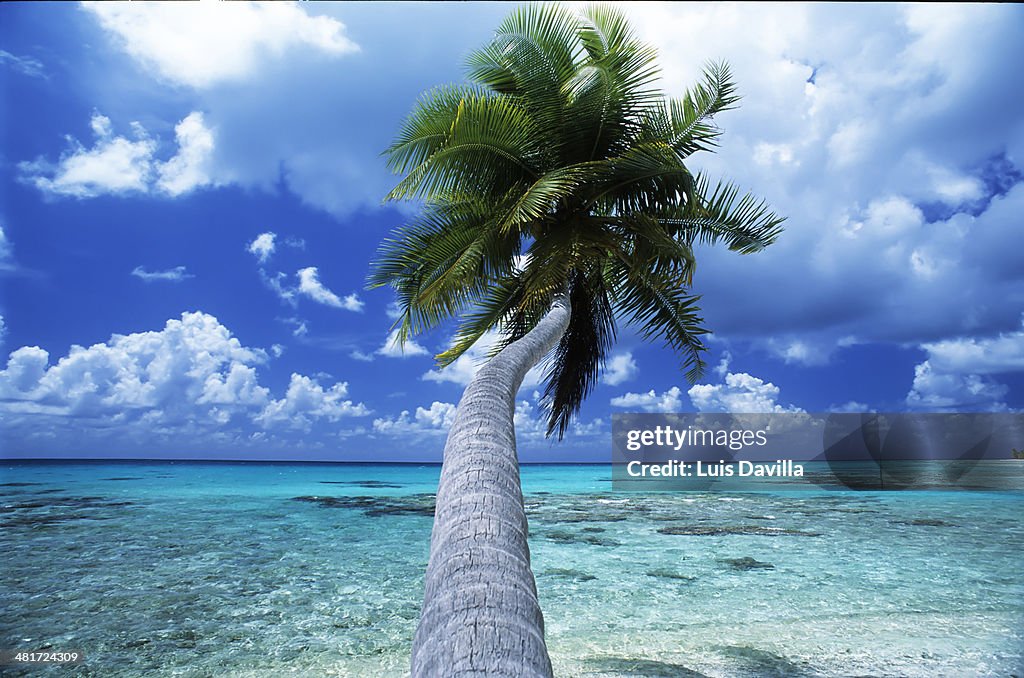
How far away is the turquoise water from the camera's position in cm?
589

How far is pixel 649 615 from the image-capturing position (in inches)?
295

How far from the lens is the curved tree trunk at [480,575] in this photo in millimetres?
1142

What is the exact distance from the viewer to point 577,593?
8.49 metres

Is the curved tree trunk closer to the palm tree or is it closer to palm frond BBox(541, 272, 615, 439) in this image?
the palm tree

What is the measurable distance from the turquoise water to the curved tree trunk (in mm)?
4287

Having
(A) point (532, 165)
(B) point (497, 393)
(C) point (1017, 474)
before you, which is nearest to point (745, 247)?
(A) point (532, 165)

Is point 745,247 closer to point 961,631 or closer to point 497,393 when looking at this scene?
point 961,631

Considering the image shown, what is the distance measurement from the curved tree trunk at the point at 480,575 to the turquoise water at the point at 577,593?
169 inches

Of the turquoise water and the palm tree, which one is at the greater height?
the palm tree

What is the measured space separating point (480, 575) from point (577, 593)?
7.84 metres

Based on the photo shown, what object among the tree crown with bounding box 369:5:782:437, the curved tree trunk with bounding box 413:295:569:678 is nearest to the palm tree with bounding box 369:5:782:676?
the tree crown with bounding box 369:5:782:437

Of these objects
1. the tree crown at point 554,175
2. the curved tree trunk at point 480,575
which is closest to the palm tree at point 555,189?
the tree crown at point 554,175

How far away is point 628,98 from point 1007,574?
10118 mm

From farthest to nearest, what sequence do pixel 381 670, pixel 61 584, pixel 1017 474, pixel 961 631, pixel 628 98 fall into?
pixel 1017 474 < pixel 61 584 < pixel 628 98 < pixel 961 631 < pixel 381 670
